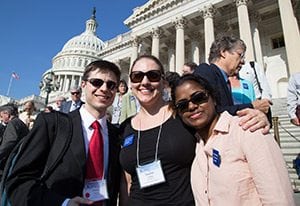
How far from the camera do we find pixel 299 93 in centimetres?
488

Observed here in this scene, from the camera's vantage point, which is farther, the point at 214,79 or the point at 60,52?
the point at 60,52

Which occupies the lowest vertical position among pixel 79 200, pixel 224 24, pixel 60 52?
pixel 79 200

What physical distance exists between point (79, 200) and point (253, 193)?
128 cm

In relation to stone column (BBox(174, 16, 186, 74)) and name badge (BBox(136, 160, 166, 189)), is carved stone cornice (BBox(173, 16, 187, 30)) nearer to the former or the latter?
stone column (BBox(174, 16, 186, 74))

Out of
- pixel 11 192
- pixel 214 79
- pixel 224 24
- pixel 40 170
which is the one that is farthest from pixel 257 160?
pixel 224 24

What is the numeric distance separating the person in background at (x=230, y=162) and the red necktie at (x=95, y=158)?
0.87 meters

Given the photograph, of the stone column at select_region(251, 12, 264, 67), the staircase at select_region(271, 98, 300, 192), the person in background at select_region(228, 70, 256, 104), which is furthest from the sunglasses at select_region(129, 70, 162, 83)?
the stone column at select_region(251, 12, 264, 67)

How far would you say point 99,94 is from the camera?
8.14 ft

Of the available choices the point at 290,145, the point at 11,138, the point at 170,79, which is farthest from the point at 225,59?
the point at 290,145

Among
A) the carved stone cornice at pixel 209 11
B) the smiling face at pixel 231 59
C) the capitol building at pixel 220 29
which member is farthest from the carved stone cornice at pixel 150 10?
the smiling face at pixel 231 59

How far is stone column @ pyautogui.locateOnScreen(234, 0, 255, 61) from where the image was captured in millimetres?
17031

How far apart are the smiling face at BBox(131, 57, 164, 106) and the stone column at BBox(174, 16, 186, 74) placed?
18841 millimetres

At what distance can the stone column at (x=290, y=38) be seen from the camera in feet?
48.8

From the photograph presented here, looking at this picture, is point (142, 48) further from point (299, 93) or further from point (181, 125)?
point (181, 125)
